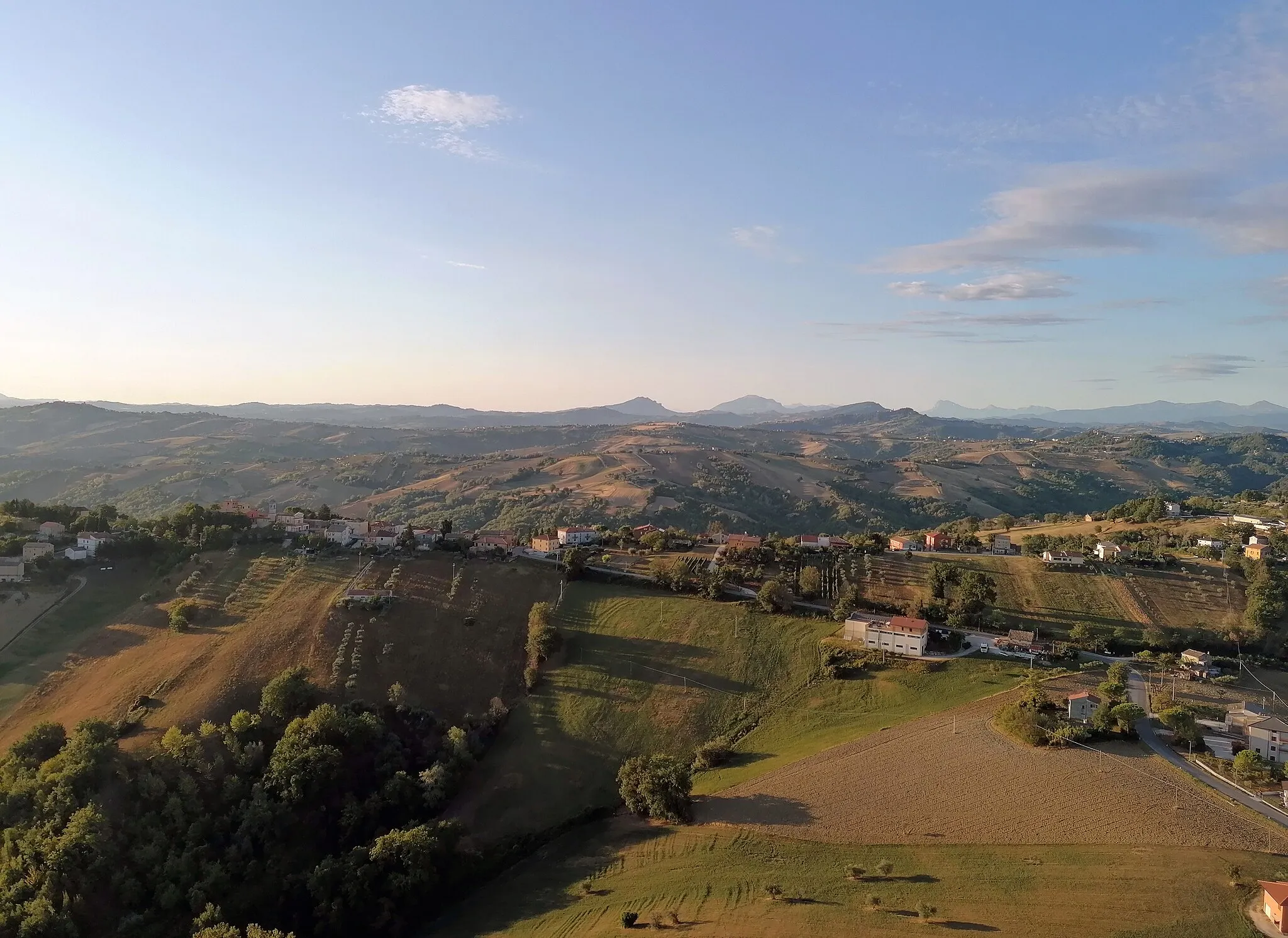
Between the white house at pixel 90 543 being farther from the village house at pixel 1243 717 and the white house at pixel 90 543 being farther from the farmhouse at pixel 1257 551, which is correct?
the farmhouse at pixel 1257 551

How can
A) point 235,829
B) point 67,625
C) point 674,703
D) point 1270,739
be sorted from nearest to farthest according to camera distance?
point 235,829 → point 1270,739 → point 674,703 → point 67,625

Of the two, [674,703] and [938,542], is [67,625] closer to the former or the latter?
[674,703]

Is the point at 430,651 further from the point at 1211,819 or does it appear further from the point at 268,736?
the point at 1211,819

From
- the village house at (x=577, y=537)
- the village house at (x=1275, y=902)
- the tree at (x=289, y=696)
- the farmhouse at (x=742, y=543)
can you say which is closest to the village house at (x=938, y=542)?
the farmhouse at (x=742, y=543)

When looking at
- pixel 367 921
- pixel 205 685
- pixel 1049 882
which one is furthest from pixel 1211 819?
pixel 205 685

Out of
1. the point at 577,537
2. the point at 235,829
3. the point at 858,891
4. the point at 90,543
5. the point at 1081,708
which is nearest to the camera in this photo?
the point at 858,891

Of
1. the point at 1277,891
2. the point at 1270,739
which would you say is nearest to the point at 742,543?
the point at 1270,739

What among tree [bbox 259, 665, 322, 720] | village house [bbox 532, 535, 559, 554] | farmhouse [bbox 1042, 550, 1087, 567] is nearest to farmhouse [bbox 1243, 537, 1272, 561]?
farmhouse [bbox 1042, 550, 1087, 567]
